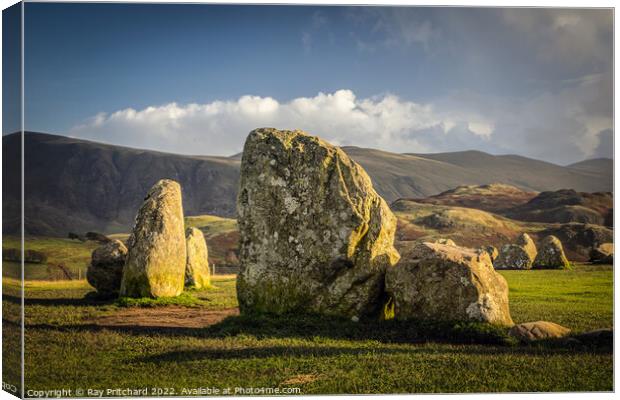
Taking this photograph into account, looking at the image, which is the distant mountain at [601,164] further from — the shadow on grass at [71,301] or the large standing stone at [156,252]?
the shadow on grass at [71,301]

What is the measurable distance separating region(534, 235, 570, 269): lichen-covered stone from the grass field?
21.2 meters

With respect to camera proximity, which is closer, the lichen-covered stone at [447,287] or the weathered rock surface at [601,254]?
the lichen-covered stone at [447,287]

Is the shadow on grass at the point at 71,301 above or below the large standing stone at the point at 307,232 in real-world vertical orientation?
below

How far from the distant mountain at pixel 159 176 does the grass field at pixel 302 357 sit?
229 feet

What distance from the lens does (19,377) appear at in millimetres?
13062

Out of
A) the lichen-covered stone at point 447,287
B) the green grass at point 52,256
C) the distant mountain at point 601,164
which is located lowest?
the green grass at point 52,256

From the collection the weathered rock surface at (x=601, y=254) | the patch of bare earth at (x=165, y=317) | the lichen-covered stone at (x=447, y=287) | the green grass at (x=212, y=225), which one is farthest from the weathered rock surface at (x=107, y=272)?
the green grass at (x=212, y=225)

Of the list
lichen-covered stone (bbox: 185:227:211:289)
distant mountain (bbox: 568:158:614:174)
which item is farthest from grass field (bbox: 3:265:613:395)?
lichen-covered stone (bbox: 185:227:211:289)

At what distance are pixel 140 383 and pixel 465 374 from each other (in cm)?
629

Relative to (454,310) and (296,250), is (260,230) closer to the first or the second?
(296,250)

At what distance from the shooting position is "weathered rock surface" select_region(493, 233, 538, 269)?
40.7 m

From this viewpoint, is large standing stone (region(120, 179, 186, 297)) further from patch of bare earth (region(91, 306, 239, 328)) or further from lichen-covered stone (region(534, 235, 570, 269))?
lichen-covered stone (region(534, 235, 570, 269))

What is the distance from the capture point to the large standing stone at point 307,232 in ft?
56.6

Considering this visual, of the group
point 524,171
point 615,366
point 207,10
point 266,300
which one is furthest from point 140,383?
point 524,171
